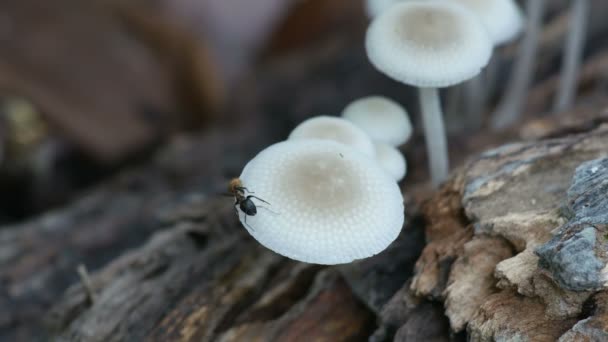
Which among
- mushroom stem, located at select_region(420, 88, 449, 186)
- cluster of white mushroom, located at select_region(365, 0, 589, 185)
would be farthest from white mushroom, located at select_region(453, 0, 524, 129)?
mushroom stem, located at select_region(420, 88, 449, 186)

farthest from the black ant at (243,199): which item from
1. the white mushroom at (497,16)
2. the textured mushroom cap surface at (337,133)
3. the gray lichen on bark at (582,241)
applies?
the white mushroom at (497,16)

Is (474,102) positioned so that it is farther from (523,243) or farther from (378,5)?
(523,243)

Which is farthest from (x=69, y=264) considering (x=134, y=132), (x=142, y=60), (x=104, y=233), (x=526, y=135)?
(x=526, y=135)

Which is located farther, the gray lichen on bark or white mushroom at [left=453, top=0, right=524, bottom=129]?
white mushroom at [left=453, top=0, right=524, bottom=129]

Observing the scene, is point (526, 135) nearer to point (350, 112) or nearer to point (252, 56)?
point (350, 112)

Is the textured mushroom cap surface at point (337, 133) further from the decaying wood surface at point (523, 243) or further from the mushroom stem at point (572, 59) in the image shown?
the mushroom stem at point (572, 59)

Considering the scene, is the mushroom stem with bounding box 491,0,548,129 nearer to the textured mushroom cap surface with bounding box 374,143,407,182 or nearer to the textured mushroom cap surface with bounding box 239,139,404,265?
the textured mushroom cap surface with bounding box 374,143,407,182

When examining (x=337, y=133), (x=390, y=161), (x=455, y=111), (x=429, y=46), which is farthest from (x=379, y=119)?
(x=455, y=111)
